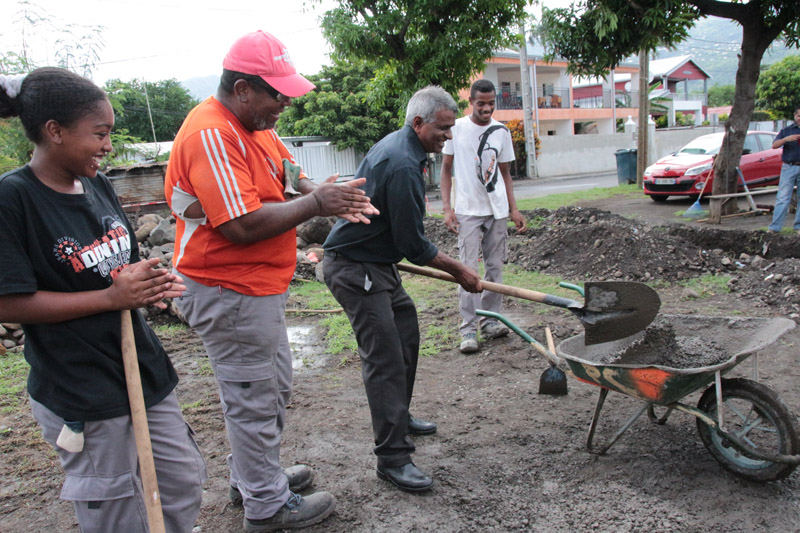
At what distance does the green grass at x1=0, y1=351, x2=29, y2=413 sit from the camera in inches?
167

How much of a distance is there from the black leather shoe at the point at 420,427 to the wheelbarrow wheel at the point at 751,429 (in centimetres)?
146

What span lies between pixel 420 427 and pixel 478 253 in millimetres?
1839

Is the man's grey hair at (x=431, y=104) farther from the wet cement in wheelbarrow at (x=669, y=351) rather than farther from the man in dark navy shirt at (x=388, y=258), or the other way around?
the wet cement in wheelbarrow at (x=669, y=351)

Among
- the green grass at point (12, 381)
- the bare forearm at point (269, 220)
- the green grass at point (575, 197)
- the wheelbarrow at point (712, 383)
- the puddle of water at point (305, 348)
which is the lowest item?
the green grass at point (575, 197)

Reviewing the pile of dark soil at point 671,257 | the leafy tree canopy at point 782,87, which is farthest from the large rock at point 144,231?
the leafy tree canopy at point 782,87

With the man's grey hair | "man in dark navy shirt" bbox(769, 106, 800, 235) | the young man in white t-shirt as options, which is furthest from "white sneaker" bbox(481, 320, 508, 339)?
"man in dark navy shirt" bbox(769, 106, 800, 235)

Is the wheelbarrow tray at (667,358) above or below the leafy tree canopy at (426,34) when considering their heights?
below

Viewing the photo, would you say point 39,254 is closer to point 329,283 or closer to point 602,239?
point 329,283

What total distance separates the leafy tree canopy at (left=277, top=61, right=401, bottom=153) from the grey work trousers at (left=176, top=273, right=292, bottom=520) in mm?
19820

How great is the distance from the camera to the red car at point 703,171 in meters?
12.9

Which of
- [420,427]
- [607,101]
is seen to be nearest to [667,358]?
[420,427]

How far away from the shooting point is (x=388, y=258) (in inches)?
119

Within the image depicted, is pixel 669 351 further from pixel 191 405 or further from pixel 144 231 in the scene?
pixel 144 231

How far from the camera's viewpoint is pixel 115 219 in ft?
6.39
